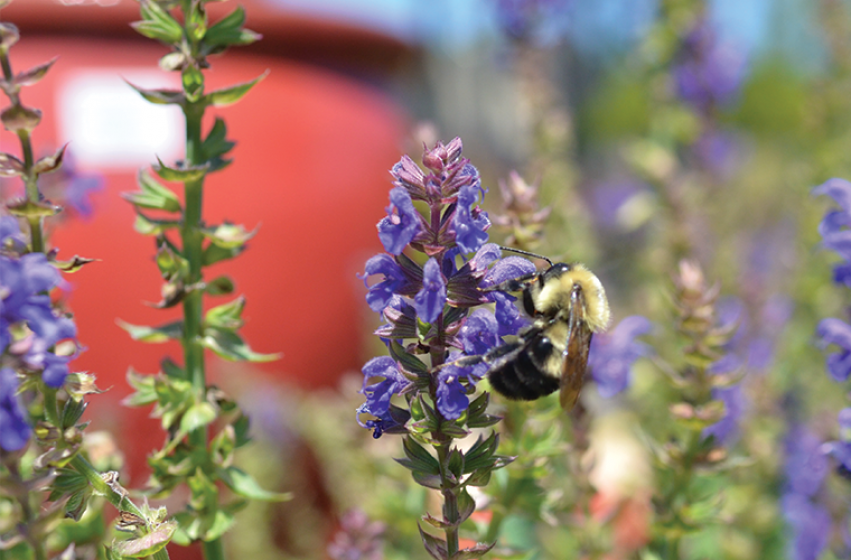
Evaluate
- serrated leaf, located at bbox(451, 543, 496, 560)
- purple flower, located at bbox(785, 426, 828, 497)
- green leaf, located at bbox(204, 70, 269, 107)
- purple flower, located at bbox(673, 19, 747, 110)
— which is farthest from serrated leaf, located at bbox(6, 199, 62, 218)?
purple flower, located at bbox(673, 19, 747, 110)

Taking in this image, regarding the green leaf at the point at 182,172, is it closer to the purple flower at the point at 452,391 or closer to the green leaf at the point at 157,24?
the green leaf at the point at 157,24

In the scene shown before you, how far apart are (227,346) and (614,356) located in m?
0.61

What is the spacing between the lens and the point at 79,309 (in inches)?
66.4

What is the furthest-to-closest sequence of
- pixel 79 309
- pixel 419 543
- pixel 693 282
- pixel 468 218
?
pixel 79 309
pixel 419 543
pixel 693 282
pixel 468 218

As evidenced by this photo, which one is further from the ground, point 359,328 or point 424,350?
point 424,350

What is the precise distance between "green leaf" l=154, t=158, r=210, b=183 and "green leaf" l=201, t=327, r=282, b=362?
0.55 feet

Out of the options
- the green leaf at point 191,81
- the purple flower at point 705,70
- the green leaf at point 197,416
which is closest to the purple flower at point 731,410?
the purple flower at point 705,70

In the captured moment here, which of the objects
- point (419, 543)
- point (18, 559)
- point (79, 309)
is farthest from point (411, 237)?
point (79, 309)

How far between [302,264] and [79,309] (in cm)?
59

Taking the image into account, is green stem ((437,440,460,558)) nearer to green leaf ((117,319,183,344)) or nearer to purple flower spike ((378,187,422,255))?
purple flower spike ((378,187,422,255))

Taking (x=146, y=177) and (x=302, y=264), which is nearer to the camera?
(x=146, y=177)

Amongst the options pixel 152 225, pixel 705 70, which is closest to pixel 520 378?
pixel 152 225

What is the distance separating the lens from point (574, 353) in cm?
82

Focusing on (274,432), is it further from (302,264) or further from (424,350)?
(424,350)
